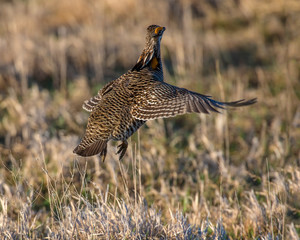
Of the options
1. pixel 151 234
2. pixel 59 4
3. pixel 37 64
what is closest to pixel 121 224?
pixel 151 234

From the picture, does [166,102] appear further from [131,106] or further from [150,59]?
[150,59]

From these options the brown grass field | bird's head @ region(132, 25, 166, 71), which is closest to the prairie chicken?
bird's head @ region(132, 25, 166, 71)

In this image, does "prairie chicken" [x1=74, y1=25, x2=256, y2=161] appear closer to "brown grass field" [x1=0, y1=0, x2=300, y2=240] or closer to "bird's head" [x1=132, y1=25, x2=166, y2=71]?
"bird's head" [x1=132, y1=25, x2=166, y2=71]

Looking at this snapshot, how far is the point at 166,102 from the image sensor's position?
386 cm

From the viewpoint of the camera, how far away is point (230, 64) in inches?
347

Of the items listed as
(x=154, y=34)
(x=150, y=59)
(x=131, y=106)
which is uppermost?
(x=154, y=34)

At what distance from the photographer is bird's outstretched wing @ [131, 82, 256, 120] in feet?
12.2

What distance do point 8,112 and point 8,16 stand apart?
3.87 metres

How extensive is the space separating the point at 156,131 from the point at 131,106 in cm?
224

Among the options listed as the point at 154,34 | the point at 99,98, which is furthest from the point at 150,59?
the point at 99,98

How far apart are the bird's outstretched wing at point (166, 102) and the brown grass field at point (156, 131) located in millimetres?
411

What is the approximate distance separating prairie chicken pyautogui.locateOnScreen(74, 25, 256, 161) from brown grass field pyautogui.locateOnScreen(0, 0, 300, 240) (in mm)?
276

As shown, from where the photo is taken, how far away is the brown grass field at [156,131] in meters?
3.68

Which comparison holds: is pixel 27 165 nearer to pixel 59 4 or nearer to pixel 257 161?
pixel 257 161
